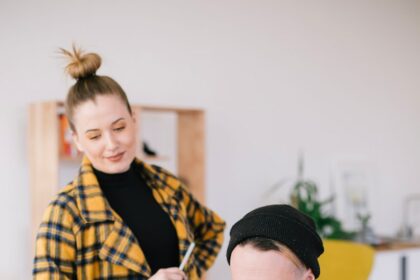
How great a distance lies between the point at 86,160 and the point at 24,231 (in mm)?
1683

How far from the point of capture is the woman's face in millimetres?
1637

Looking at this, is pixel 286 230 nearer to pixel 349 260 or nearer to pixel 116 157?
pixel 116 157

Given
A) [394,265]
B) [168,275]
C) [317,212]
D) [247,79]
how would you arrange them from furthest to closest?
[394,265] → [247,79] → [317,212] → [168,275]

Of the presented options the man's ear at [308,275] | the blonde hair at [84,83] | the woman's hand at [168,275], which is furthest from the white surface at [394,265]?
the man's ear at [308,275]

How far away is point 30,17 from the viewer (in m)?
3.24

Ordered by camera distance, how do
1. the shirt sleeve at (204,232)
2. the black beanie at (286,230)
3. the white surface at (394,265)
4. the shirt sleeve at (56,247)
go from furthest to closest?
the white surface at (394,265), the shirt sleeve at (204,232), the shirt sleeve at (56,247), the black beanie at (286,230)

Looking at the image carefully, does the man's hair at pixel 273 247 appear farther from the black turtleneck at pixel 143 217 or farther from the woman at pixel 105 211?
the black turtleneck at pixel 143 217

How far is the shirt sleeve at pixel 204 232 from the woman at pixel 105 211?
0.53 feet

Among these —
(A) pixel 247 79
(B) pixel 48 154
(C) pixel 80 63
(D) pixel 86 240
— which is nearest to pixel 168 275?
(D) pixel 86 240

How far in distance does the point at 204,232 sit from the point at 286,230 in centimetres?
101

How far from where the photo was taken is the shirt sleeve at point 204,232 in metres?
1.99

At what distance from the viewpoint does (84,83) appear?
5.49 feet

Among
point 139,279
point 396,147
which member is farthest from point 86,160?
point 396,147

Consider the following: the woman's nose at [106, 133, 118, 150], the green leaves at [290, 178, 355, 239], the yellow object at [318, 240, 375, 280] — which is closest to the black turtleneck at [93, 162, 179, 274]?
the woman's nose at [106, 133, 118, 150]
